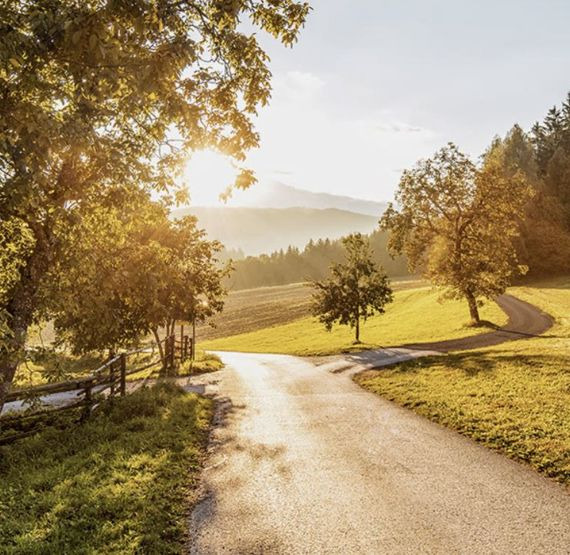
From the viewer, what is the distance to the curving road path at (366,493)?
22.7 ft

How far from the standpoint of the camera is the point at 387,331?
5081 cm

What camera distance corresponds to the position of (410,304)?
7038 cm

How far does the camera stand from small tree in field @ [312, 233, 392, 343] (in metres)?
40.8

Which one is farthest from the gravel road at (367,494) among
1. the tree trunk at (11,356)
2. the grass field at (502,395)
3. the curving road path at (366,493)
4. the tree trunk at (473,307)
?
the tree trunk at (473,307)

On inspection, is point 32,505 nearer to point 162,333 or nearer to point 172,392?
point 172,392

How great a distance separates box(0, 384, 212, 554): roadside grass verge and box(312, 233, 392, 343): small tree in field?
27953mm

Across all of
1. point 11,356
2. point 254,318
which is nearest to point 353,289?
point 11,356

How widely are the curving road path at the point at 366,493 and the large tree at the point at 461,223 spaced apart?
2904 cm

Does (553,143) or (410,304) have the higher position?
(553,143)

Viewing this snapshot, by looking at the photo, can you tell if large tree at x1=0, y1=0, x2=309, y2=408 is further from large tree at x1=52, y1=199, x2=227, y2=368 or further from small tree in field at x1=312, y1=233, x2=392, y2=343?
small tree in field at x1=312, y1=233, x2=392, y2=343

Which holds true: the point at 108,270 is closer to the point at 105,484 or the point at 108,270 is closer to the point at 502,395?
the point at 105,484

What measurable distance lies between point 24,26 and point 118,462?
8531 mm

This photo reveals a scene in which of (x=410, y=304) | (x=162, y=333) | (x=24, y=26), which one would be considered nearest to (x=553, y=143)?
(x=410, y=304)

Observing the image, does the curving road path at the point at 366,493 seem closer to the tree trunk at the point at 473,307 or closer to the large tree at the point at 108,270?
the large tree at the point at 108,270
